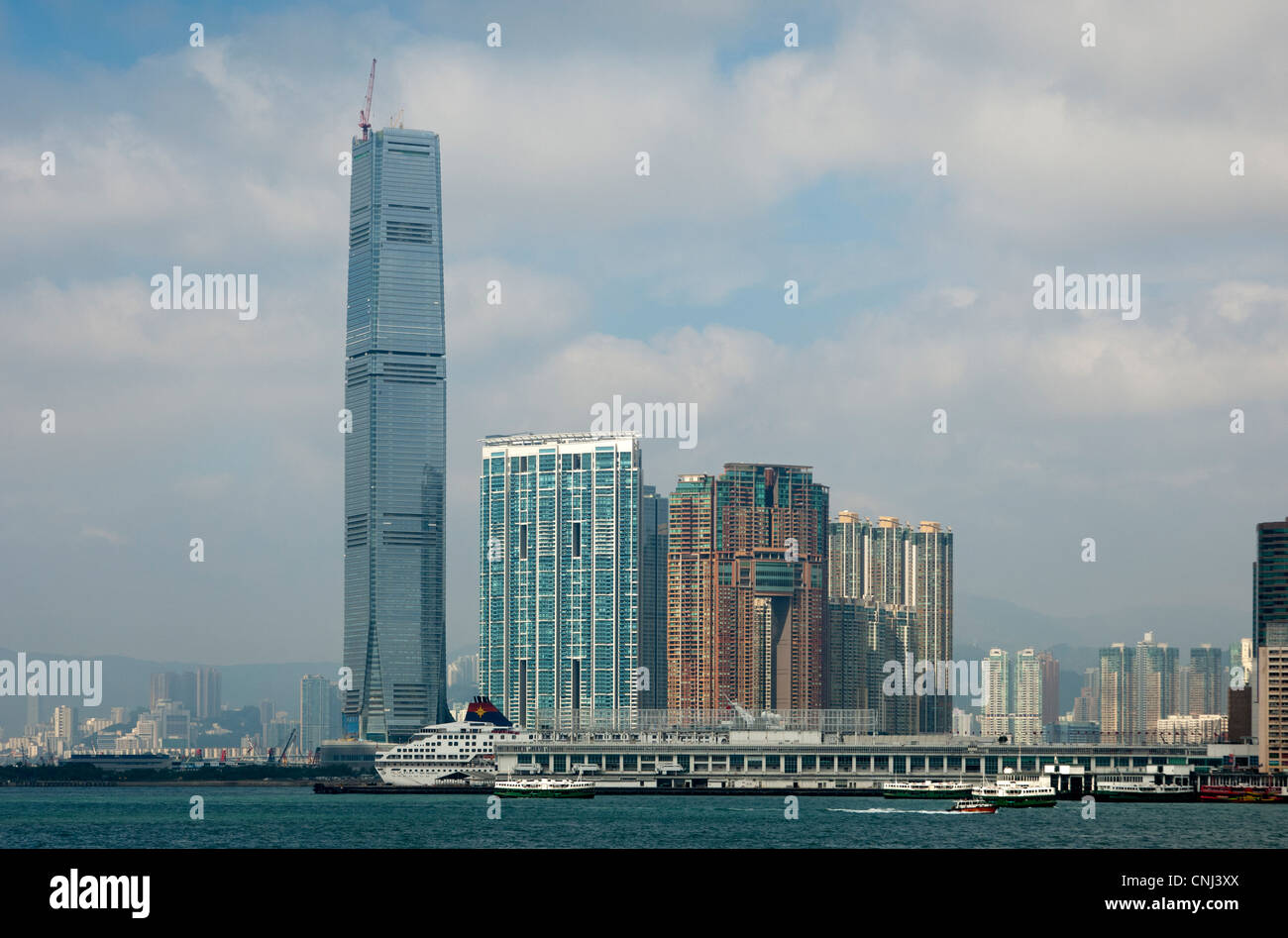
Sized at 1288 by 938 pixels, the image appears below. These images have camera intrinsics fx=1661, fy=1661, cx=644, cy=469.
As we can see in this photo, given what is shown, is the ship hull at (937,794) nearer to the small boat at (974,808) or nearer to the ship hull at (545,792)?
the small boat at (974,808)

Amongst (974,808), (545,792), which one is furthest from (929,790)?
(545,792)

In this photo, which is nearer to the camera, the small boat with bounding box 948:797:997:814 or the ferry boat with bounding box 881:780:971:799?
the small boat with bounding box 948:797:997:814

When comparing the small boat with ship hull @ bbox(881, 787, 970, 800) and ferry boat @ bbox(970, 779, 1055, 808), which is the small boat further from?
ship hull @ bbox(881, 787, 970, 800)

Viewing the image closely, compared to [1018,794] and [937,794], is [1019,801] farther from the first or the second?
[937,794]

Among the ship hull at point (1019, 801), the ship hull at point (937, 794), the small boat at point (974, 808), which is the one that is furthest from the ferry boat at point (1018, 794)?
the ship hull at point (937, 794)

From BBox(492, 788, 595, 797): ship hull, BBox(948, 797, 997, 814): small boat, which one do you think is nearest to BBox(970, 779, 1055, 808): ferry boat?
BBox(948, 797, 997, 814): small boat

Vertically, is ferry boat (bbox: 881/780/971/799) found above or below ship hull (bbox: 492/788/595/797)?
above

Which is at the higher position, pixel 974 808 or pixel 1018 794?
pixel 974 808
